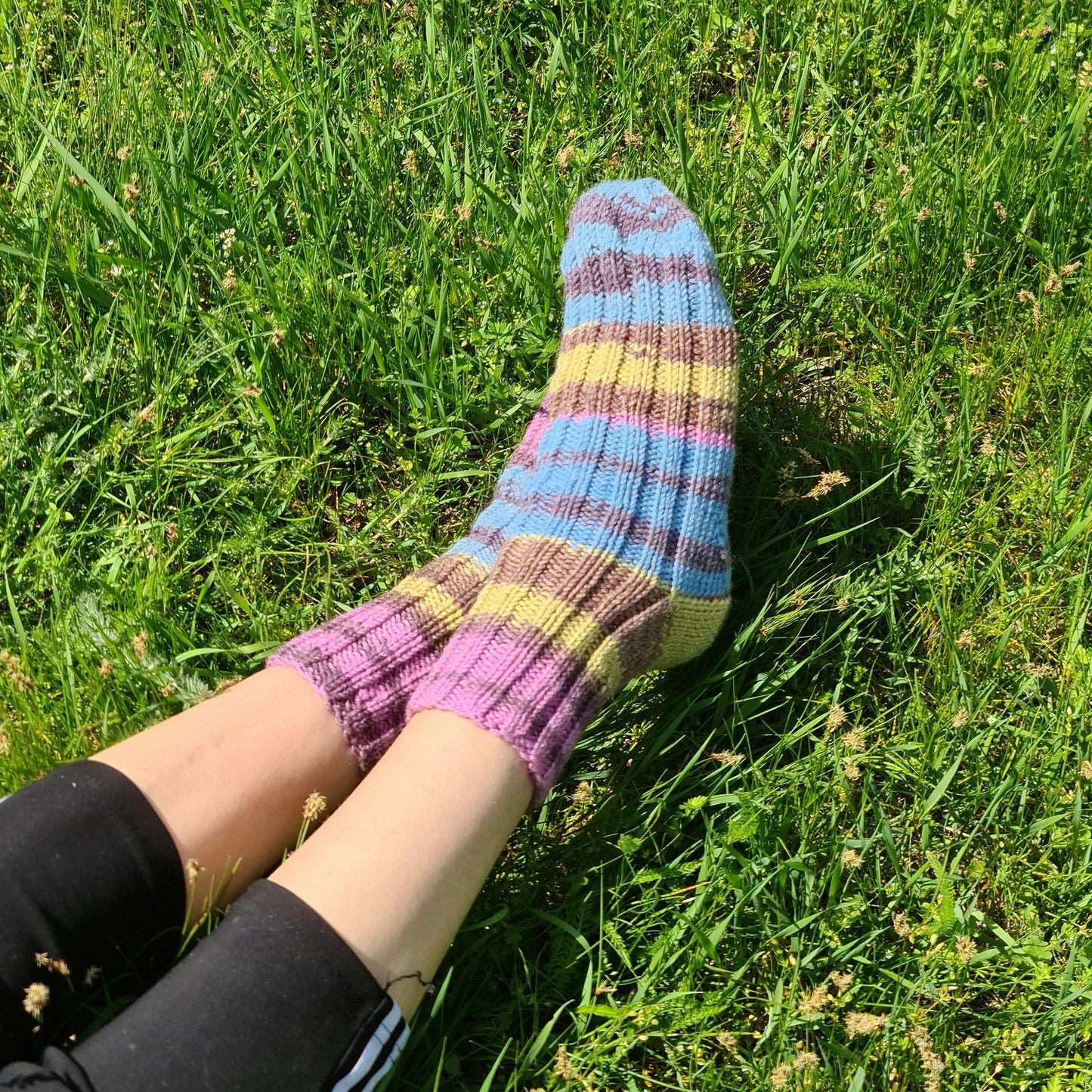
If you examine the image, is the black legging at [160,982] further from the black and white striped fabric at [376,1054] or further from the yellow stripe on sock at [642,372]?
the yellow stripe on sock at [642,372]

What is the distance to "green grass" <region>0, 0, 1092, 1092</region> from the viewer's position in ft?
4.68

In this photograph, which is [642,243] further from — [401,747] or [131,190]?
[401,747]

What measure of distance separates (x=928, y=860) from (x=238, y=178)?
163cm

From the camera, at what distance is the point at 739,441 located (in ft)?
6.22

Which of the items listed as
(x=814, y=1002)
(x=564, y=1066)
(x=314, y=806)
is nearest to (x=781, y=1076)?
(x=814, y=1002)

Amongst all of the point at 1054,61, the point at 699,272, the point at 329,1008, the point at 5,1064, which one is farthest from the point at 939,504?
the point at 5,1064

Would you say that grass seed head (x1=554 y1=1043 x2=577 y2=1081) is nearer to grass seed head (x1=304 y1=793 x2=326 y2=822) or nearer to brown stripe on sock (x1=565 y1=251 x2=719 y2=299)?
grass seed head (x1=304 y1=793 x2=326 y2=822)

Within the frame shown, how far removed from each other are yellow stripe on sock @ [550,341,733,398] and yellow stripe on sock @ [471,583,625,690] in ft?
1.52

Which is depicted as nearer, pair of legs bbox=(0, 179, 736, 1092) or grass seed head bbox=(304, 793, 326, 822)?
pair of legs bbox=(0, 179, 736, 1092)

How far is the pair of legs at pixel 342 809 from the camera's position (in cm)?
116

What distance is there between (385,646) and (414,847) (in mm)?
371

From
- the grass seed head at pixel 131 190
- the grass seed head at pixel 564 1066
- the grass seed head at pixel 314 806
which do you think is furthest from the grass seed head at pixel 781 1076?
the grass seed head at pixel 131 190

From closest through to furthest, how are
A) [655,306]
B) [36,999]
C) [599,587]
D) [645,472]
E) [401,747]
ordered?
[36,999] < [401,747] < [599,587] < [645,472] < [655,306]

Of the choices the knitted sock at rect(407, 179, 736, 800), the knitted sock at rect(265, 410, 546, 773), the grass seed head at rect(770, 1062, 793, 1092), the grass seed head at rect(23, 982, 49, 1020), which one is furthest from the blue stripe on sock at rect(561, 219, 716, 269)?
the grass seed head at rect(23, 982, 49, 1020)
